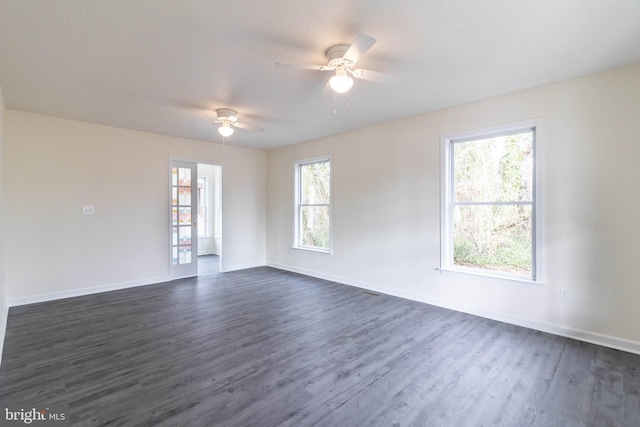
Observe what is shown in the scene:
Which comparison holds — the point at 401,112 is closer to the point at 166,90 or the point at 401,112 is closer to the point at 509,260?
the point at 509,260

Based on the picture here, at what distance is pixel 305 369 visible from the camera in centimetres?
236

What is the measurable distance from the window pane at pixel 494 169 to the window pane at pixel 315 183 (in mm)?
2334

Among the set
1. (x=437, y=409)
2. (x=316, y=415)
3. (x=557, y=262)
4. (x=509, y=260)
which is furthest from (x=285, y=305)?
(x=557, y=262)

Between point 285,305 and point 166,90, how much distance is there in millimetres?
2977

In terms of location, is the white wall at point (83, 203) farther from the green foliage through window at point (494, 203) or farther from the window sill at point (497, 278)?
the window sill at point (497, 278)

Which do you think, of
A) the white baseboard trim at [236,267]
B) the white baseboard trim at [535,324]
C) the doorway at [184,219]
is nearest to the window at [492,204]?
the white baseboard trim at [535,324]

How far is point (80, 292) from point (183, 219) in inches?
73.1

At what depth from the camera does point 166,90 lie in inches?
126

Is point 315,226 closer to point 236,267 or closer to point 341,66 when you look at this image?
point 236,267

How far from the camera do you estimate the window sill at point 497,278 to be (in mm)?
3160

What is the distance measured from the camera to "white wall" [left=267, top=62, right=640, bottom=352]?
8.88 feet

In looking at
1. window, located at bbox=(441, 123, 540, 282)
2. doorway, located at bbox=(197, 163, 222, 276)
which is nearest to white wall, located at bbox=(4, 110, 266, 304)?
doorway, located at bbox=(197, 163, 222, 276)

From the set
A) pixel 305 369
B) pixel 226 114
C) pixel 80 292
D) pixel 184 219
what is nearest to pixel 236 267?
pixel 184 219

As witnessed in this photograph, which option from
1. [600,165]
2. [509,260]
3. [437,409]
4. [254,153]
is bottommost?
[437,409]
